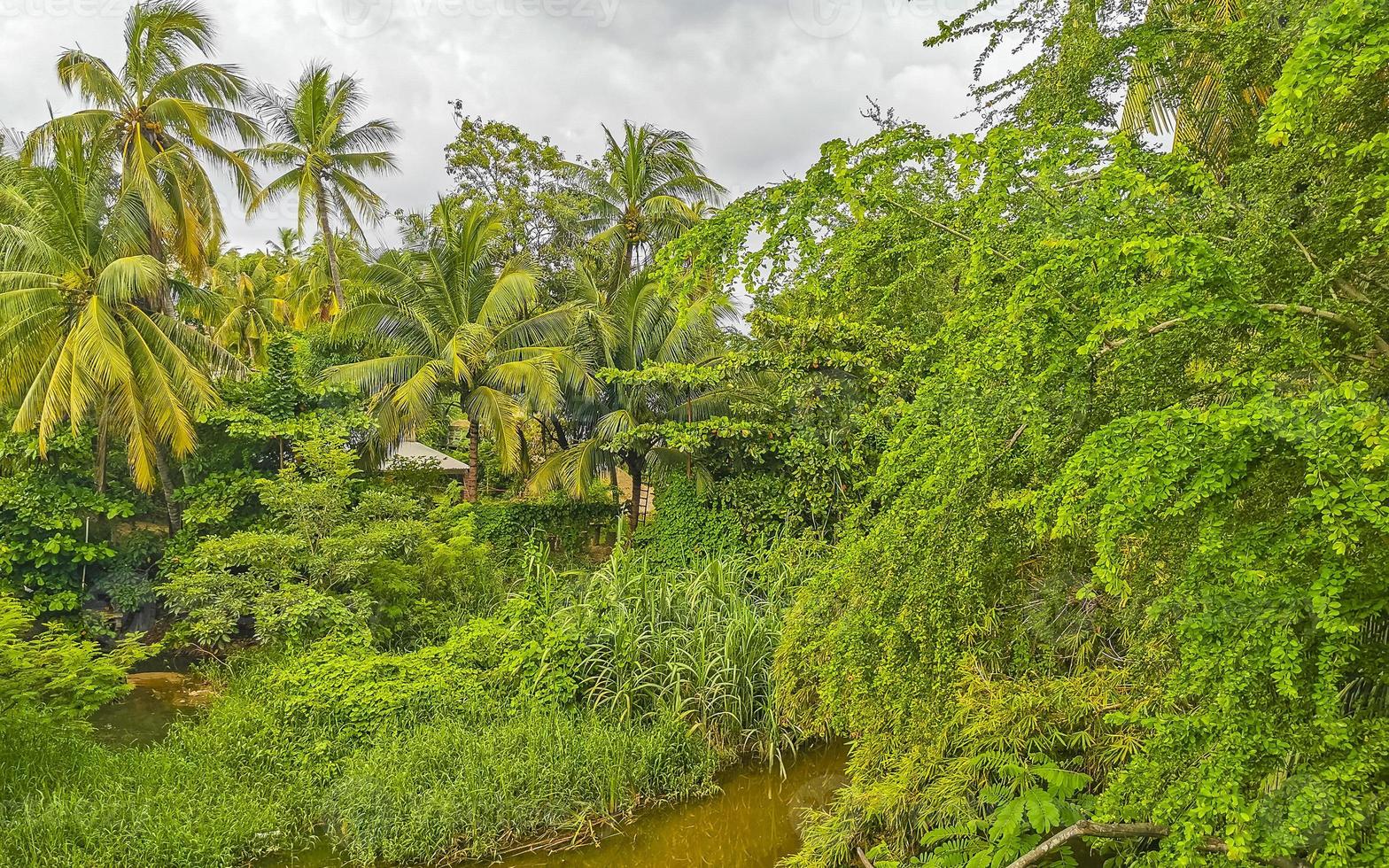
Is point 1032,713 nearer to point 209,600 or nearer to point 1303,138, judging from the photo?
point 1303,138

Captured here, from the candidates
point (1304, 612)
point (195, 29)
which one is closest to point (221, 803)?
point (1304, 612)

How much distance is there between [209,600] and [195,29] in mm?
9629

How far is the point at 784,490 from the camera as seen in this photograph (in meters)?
8.20

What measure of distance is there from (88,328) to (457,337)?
4.01 m

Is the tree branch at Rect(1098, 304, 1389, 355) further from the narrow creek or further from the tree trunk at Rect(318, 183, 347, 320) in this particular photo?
the tree trunk at Rect(318, 183, 347, 320)

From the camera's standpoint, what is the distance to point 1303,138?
2.16 m

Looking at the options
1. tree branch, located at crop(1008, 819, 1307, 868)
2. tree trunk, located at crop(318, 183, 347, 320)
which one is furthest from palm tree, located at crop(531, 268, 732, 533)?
tree trunk, located at crop(318, 183, 347, 320)

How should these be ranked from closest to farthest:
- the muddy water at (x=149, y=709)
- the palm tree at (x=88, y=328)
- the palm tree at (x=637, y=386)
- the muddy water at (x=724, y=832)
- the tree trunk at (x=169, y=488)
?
the muddy water at (x=724, y=832)
the muddy water at (x=149, y=709)
the palm tree at (x=88, y=328)
the tree trunk at (x=169, y=488)
the palm tree at (x=637, y=386)

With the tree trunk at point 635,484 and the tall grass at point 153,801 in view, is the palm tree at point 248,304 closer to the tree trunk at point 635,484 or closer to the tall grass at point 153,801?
the tree trunk at point 635,484

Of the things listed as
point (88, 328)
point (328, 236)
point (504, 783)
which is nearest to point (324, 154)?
point (328, 236)

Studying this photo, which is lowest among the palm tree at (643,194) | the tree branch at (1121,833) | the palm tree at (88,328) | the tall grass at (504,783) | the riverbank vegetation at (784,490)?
the tall grass at (504,783)

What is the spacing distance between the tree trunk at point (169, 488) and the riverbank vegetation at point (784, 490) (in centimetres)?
20

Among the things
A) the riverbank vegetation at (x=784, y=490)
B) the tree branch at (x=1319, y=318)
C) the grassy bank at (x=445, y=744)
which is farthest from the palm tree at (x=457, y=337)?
the tree branch at (x=1319, y=318)

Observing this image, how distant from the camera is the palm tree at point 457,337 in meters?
9.41
